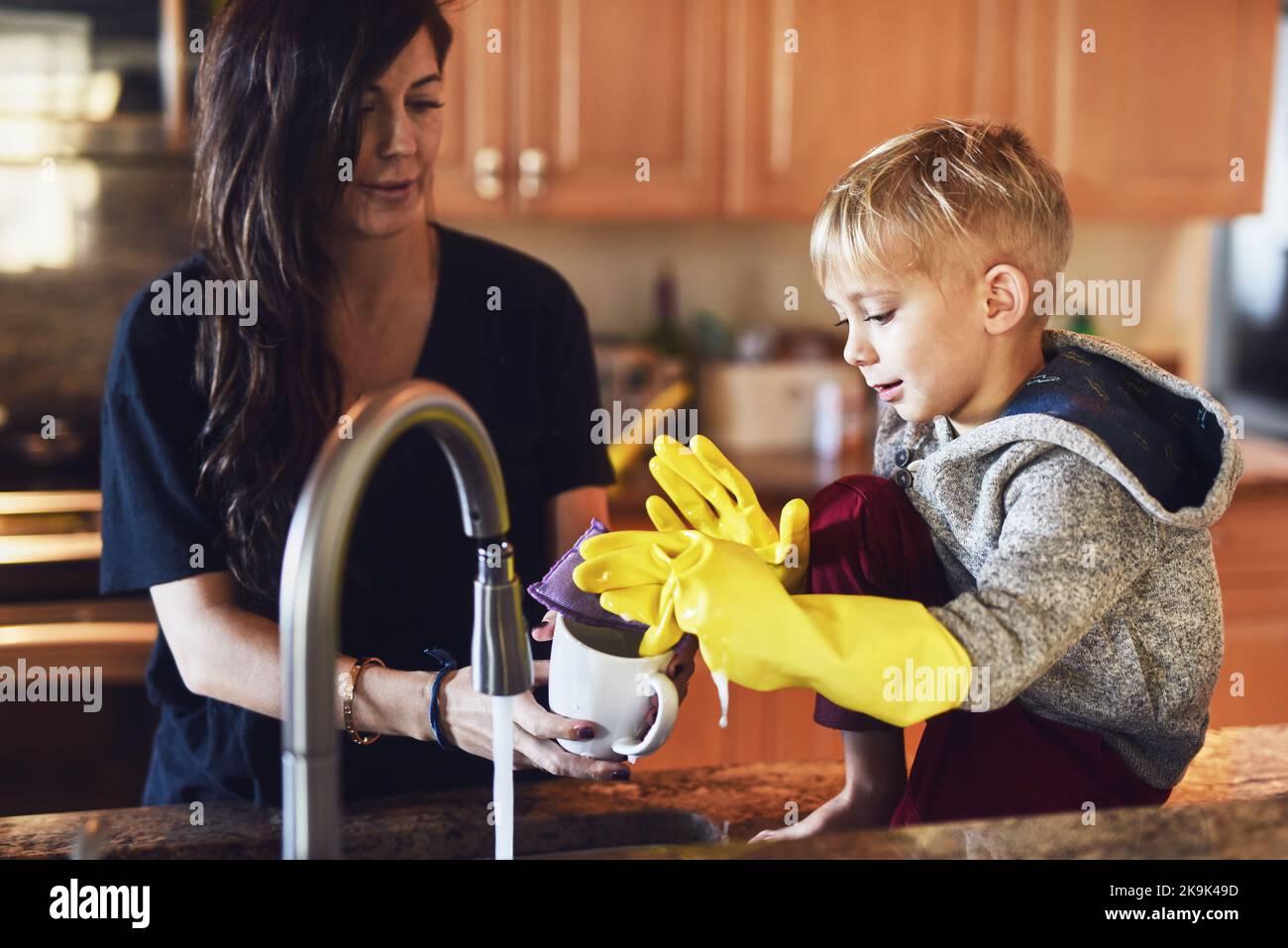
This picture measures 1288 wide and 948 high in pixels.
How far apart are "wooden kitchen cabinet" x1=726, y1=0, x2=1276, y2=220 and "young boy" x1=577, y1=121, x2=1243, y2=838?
5.78 ft

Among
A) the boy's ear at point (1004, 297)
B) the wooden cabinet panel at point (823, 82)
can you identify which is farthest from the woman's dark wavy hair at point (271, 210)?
the wooden cabinet panel at point (823, 82)

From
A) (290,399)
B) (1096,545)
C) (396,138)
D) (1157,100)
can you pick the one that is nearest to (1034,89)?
(1157,100)

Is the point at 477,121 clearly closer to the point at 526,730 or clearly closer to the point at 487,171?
the point at 487,171

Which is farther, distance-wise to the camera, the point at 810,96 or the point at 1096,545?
the point at 810,96

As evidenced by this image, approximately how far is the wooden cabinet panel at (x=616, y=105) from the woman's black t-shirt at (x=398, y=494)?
48.9 inches

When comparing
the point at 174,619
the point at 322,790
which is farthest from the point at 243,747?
the point at 322,790

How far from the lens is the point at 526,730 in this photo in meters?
1.02

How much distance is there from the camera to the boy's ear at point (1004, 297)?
950mm

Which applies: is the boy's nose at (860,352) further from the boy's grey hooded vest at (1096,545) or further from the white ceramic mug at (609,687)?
the white ceramic mug at (609,687)

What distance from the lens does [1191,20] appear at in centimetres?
285

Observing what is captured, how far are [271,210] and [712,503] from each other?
1.77 ft
